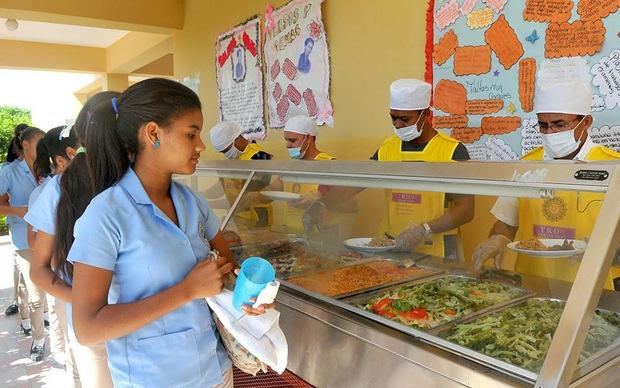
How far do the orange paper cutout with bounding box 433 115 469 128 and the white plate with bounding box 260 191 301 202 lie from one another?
1.14 meters

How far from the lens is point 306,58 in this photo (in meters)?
3.97

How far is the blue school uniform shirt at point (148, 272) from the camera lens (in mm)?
1163

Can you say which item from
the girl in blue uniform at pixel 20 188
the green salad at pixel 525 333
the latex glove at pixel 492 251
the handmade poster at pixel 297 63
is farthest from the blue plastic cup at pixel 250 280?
the girl in blue uniform at pixel 20 188

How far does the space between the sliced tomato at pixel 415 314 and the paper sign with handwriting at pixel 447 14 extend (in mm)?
1923

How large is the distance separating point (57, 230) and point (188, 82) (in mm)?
4829

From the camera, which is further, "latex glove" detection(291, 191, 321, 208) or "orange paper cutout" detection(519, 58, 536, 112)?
"orange paper cutout" detection(519, 58, 536, 112)

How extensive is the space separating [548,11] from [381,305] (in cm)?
175

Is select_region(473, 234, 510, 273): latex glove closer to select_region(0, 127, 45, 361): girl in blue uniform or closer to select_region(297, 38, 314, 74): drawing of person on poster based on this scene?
select_region(297, 38, 314, 74): drawing of person on poster

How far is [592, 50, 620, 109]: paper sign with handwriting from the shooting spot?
219 centimetres

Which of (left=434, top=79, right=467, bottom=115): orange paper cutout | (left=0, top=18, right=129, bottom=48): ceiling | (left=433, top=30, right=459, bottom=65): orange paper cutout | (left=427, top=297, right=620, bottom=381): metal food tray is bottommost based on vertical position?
(left=427, top=297, right=620, bottom=381): metal food tray

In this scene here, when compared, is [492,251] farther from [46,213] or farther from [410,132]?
[46,213]

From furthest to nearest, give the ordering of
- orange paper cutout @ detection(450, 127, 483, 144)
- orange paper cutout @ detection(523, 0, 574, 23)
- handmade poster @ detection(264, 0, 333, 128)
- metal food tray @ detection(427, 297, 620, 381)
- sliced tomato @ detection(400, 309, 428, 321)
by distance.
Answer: handmade poster @ detection(264, 0, 333, 128) < orange paper cutout @ detection(450, 127, 483, 144) < orange paper cutout @ detection(523, 0, 574, 23) < sliced tomato @ detection(400, 309, 428, 321) < metal food tray @ detection(427, 297, 620, 381)

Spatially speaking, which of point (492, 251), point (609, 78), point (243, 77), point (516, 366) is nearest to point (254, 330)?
point (516, 366)

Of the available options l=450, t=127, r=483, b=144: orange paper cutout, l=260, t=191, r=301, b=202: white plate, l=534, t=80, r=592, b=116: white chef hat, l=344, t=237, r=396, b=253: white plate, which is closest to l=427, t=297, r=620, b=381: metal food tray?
l=344, t=237, r=396, b=253: white plate
